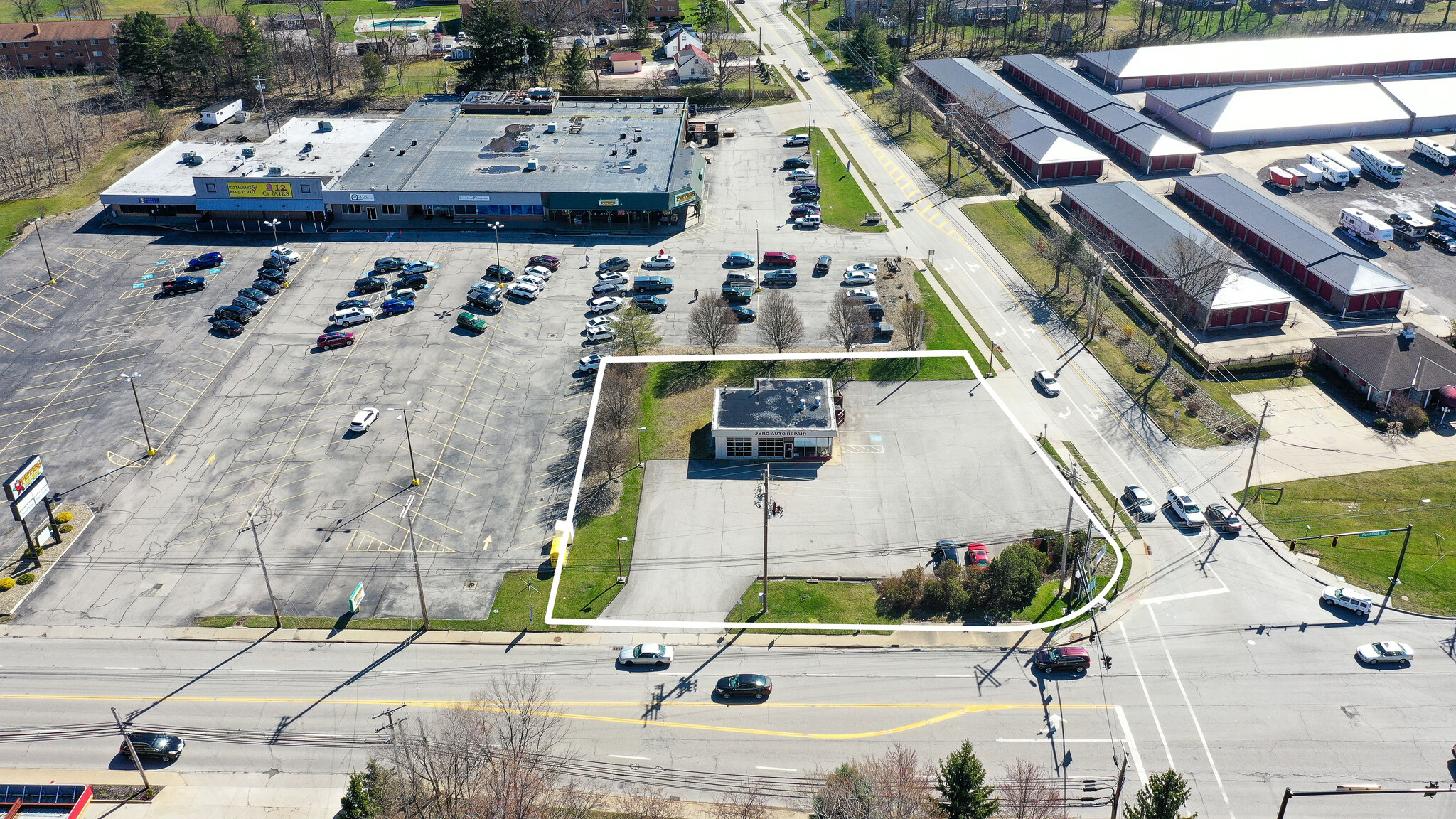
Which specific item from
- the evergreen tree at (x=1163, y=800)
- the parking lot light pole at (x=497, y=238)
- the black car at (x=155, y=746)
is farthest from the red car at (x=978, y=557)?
the parking lot light pole at (x=497, y=238)

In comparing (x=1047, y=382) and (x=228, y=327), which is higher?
(x=228, y=327)

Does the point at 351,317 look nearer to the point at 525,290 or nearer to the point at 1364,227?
the point at 525,290

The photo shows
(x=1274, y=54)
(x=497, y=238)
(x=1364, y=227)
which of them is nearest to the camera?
(x=1364, y=227)

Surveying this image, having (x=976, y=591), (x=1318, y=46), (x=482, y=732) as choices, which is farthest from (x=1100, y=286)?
(x=1318, y=46)

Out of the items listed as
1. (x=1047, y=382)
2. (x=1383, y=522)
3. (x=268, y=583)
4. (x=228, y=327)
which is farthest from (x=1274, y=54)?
(x=268, y=583)

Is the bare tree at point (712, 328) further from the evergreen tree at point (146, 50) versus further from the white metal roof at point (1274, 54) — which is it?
the evergreen tree at point (146, 50)

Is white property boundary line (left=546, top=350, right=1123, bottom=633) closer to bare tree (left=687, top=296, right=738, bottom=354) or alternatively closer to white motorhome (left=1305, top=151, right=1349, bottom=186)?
bare tree (left=687, top=296, right=738, bottom=354)

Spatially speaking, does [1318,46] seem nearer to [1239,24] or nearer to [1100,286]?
[1239,24]
